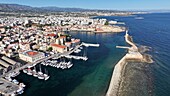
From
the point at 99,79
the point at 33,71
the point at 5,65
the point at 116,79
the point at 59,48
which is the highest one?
the point at 59,48

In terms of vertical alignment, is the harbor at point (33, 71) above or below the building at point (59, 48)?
below

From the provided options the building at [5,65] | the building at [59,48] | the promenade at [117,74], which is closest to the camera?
the promenade at [117,74]

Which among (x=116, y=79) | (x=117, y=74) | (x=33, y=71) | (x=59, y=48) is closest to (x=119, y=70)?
(x=117, y=74)

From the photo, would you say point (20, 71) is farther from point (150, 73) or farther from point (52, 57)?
point (150, 73)

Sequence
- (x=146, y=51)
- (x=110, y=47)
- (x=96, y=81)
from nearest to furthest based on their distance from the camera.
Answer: (x=96, y=81) → (x=146, y=51) → (x=110, y=47)

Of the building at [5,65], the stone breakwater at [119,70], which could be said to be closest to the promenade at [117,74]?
the stone breakwater at [119,70]

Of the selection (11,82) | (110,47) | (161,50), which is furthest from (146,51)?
(11,82)

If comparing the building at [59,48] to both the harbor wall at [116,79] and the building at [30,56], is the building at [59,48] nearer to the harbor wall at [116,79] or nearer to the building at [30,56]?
the building at [30,56]

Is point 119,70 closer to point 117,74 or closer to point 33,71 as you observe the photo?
point 117,74

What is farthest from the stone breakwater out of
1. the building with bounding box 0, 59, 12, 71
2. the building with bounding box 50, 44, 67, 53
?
the building with bounding box 0, 59, 12, 71

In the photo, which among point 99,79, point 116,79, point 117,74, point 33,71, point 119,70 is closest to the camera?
point 116,79

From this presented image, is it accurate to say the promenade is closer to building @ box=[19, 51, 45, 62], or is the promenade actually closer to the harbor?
the harbor
